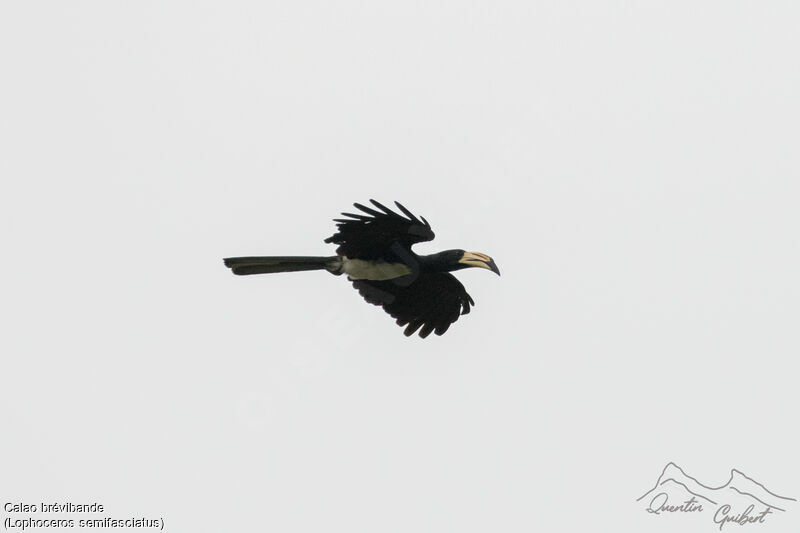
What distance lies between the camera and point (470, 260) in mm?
13516

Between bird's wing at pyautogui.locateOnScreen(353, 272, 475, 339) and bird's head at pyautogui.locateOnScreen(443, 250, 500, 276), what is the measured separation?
41 cm

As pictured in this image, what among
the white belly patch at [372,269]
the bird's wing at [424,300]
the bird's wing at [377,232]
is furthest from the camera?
the bird's wing at [424,300]

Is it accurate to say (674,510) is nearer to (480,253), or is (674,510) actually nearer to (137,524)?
(480,253)

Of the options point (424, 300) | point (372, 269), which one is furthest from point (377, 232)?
point (424, 300)

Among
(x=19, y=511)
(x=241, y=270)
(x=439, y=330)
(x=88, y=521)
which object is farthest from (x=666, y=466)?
(x=19, y=511)

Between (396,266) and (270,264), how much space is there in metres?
1.62

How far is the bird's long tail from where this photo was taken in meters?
13.0

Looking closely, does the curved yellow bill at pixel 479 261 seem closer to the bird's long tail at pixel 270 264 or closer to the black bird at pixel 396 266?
the black bird at pixel 396 266

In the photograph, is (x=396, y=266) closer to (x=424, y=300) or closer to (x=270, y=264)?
(x=424, y=300)

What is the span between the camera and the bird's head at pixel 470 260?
13.4 meters

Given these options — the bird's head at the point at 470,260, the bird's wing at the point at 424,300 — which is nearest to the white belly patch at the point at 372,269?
the bird's wing at the point at 424,300

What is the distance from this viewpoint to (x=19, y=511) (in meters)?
16.4

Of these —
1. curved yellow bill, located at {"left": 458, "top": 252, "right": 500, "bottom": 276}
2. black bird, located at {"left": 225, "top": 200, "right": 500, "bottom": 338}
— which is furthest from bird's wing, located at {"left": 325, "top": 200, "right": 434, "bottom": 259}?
curved yellow bill, located at {"left": 458, "top": 252, "right": 500, "bottom": 276}

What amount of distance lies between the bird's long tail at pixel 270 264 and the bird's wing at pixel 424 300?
1.04 metres
